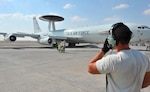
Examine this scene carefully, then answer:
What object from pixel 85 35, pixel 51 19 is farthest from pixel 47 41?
pixel 51 19

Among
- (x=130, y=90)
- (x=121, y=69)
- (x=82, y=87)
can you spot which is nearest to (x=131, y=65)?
(x=121, y=69)

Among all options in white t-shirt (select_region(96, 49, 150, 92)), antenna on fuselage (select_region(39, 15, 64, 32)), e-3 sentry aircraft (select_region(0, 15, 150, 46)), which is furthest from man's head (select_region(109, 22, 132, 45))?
antenna on fuselage (select_region(39, 15, 64, 32))

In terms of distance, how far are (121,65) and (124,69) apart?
0.05 m

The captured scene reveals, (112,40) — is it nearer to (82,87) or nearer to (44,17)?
(82,87)

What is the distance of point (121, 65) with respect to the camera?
6.60ft

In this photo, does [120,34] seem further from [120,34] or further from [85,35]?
[85,35]

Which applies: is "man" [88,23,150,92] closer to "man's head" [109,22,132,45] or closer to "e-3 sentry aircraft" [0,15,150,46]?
"man's head" [109,22,132,45]

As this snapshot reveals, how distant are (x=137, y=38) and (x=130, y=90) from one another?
24.4 meters

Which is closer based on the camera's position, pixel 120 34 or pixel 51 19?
pixel 120 34

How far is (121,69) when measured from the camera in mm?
2031

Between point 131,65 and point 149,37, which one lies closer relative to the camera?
point 131,65

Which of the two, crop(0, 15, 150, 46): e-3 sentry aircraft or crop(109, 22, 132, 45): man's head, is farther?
crop(0, 15, 150, 46): e-3 sentry aircraft

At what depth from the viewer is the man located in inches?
79.2

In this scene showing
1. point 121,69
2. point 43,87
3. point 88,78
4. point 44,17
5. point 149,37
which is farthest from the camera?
point 44,17
